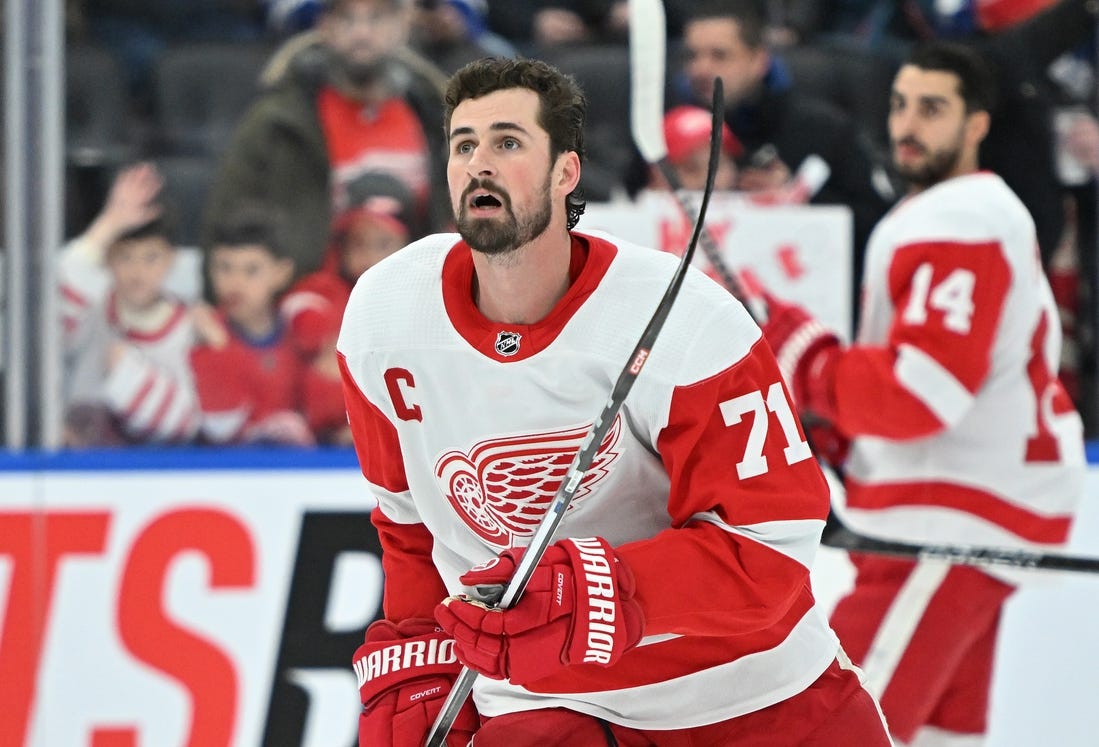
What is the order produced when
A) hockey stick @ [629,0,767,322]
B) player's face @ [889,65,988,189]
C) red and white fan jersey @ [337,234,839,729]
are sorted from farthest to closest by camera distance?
1. player's face @ [889,65,988,189]
2. hockey stick @ [629,0,767,322]
3. red and white fan jersey @ [337,234,839,729]

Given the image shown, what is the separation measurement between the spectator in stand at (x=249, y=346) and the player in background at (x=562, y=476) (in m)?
1.47

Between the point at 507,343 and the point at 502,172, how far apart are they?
0.17 meters

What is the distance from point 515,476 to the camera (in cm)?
171

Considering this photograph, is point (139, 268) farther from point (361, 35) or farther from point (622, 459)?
point (622, 459)

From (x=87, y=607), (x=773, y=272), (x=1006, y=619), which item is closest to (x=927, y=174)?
(x=773, y=272)

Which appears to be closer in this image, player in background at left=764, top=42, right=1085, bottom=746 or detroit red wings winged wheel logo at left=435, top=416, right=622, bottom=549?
detroit red wings winged wheel logo at left=435, top=416, right=622, bottom=549

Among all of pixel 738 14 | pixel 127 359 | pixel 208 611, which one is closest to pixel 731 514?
pixel 208 611

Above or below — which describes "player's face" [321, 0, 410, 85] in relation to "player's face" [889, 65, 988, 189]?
A: above

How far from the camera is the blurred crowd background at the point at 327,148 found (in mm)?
3285

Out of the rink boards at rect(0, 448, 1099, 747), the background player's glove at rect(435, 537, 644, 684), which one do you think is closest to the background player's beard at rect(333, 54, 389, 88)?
the rink boards at rect(0, 448, 1099, 747)

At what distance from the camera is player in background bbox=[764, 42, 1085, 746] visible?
104 inches

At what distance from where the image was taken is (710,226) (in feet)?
11.3

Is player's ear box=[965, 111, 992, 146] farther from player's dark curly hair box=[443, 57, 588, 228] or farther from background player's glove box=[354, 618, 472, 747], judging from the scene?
background player's glove box=[354, 618, 472, 747]

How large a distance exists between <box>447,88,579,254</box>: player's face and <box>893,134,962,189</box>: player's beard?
1.33 metres
